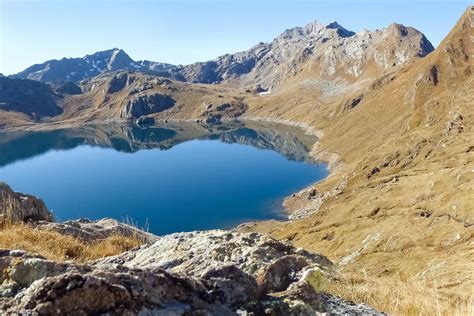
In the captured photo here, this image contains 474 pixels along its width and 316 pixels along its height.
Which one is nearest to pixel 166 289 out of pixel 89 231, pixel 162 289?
pixel 162 289

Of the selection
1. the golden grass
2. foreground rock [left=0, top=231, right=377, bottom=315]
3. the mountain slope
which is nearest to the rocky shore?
foreground rock [left=0, top=231, right=377, bottom=315]

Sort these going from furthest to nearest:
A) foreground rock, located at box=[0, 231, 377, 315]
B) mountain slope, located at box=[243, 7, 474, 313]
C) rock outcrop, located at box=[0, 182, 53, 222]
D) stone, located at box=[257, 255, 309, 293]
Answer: mountain slope, located at box=[243, 7, 474, 313]
rock outcrop, located at box=[0, 182, 53, 222]
stone, located at box=[257, 255, 309, 293]
foreground rock, located at box=[0, 231, 377, 315]

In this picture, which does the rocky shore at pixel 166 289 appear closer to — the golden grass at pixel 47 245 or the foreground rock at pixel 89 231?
the golden grass at pixel 47 245

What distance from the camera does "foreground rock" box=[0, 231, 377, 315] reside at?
5.14 meters

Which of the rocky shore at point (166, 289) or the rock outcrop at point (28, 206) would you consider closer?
the rocky shore at point (166, 289)

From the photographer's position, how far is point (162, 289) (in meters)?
5.72

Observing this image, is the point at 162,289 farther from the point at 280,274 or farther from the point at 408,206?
the point at 408,206

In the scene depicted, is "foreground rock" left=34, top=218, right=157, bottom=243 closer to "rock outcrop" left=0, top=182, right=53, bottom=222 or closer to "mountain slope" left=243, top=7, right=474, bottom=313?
"rock outcrop" left=0, top=182, right=53, bottom=222

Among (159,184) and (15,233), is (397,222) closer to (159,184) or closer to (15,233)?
(15,233)

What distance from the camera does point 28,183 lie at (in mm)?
197000

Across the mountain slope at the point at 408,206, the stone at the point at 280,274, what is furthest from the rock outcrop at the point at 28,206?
the stone at the point at 280,274

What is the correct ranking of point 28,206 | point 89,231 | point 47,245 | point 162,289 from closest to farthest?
point 162,289
point 47,245
point 89,231
point 28,206

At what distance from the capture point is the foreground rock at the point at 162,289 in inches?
202

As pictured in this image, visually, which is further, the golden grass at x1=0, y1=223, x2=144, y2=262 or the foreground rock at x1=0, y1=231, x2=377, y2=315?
the golden grass at x1=0, y1=223, x2=144, y2=262
